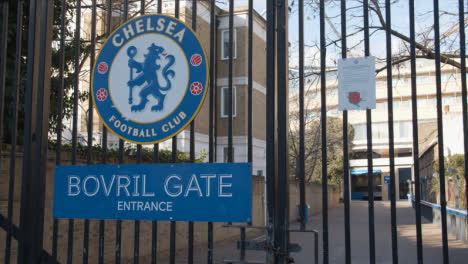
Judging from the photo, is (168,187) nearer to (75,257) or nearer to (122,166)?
(122,166)

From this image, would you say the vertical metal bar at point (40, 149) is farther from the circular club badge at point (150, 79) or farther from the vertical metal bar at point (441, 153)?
the vertical metal bar at point (441, 153)

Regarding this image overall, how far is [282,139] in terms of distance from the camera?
3547mm

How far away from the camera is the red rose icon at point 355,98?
133 inches

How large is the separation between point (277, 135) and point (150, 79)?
46.3 inches

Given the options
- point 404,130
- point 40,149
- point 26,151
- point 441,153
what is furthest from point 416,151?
point 404,130

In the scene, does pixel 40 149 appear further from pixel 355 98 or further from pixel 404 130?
pixel 404 130

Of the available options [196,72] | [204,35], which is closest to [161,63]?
[196,72]

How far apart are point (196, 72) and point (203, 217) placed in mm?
1146

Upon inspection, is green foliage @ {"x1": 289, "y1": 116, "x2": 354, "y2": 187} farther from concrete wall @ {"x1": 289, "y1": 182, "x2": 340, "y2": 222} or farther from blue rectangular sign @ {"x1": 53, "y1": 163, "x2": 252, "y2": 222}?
Answer: blue rectangular sign @ {"x1": 53, "y1": 163, "x2": 252, "y2": 222}

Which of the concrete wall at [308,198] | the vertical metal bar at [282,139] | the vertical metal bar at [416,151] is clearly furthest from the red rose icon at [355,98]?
the concrete wall at [308,198]

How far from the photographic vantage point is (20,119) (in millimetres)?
8781

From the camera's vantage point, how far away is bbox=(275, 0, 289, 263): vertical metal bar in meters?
3.45

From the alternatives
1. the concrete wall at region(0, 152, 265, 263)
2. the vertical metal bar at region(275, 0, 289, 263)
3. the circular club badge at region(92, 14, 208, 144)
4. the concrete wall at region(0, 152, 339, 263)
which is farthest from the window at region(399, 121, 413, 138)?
the circular club badge at region(92, 14, 208, 144)

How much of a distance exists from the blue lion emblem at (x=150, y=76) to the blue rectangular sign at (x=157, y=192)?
537 mm
